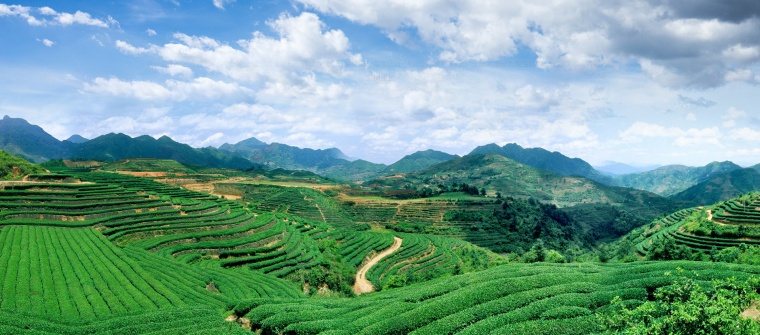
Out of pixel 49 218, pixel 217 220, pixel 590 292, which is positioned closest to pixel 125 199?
pixel 49 218

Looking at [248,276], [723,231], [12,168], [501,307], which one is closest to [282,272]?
[248,276]

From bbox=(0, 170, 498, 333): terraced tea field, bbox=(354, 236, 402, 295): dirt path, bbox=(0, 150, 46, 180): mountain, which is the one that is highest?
bbox=(0, 150, 46, 180): mountain

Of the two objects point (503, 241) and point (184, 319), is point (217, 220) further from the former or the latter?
point (503, 241)

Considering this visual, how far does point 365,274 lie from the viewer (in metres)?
72.9

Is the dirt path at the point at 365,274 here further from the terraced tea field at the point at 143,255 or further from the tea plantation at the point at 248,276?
the terraced tea field at the point at 143,255

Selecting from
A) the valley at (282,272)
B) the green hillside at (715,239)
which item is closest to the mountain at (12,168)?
the valley at (282,272)

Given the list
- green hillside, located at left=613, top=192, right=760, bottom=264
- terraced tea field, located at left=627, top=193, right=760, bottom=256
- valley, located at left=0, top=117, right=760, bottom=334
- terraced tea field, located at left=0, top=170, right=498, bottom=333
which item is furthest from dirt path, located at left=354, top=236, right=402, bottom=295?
terraced tea field, located at left=627, top=193, right=760, bottom=256

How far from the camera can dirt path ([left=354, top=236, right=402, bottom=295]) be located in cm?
6519

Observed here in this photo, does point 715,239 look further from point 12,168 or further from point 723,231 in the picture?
point 12,168

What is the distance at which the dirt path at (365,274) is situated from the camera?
2566 inches

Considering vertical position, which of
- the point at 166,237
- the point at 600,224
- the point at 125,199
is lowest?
the point at 600,224

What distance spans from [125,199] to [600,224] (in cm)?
20551

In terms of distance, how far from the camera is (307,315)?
30.9 m

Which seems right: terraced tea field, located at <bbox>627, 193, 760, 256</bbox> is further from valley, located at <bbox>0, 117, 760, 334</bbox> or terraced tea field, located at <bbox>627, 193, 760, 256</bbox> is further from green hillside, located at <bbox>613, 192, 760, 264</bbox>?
valley, located at <bbox>0, 117, 760, 334</bbox>
